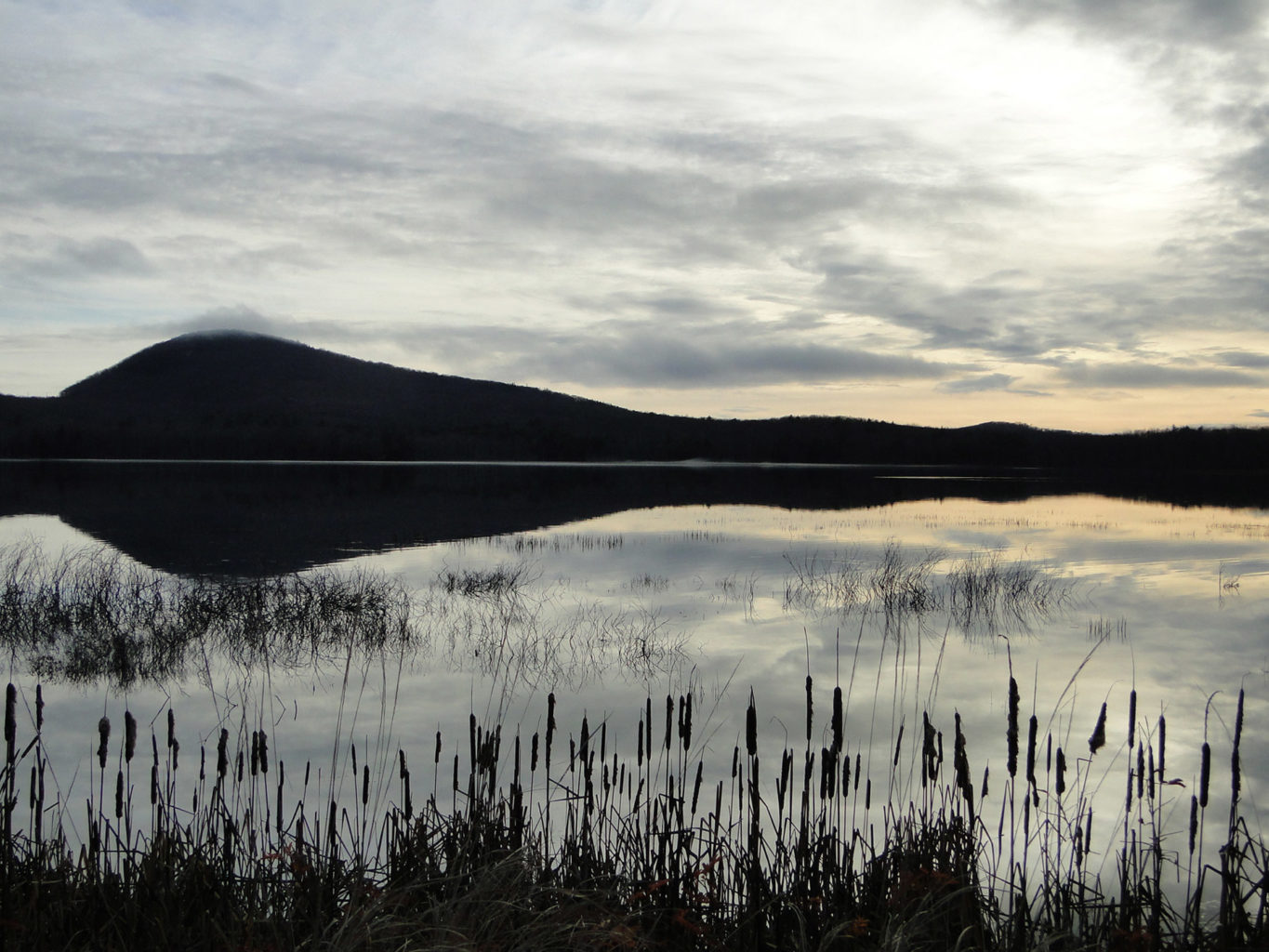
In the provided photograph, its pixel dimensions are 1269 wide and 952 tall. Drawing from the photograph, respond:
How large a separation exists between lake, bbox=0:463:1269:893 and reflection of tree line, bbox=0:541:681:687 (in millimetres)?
95

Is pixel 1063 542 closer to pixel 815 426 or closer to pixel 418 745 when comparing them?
pixel 418 745

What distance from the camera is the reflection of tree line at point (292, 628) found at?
44.4 feet

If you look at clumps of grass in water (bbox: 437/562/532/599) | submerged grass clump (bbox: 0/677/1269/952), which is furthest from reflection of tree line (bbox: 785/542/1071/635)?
submerged grass clump (bbox: 0/677/1269/952)

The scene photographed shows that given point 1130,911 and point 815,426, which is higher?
point 815,426

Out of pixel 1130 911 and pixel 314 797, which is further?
pixel 314 797

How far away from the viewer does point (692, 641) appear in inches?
607

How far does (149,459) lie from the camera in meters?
153

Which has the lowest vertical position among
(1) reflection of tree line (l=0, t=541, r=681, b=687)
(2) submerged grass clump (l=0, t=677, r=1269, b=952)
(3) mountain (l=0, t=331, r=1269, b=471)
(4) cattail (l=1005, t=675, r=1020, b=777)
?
(1) reflection of tree line (l=0, t=541, r=681, b=687)

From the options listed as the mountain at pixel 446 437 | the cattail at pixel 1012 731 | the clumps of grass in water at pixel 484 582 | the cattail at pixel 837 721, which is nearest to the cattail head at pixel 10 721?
the cattail at pixel 837 721

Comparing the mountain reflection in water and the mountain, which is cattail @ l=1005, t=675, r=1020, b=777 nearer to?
the mountain reflection in water

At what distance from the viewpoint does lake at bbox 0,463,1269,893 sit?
30.8 ft

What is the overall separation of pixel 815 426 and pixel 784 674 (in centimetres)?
17471

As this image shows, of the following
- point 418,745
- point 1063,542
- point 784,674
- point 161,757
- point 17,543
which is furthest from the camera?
point 1063,542

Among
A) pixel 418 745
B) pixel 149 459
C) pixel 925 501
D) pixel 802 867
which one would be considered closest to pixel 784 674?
pixel 418 745
